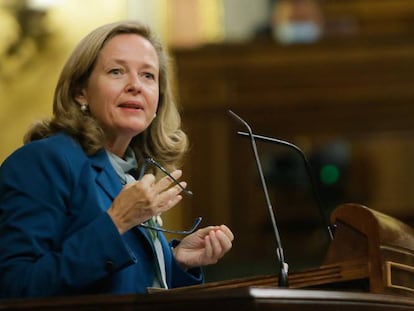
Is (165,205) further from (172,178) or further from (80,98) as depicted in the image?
(80,98)

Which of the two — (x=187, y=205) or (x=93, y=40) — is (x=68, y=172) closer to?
(x=93, y=40)

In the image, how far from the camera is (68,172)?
8.40 ft

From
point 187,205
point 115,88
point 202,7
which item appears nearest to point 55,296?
point 115,88

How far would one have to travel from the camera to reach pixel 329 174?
300 inches

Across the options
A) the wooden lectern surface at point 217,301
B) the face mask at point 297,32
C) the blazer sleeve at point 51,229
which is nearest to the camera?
the wooden lectern surface at point 217,301

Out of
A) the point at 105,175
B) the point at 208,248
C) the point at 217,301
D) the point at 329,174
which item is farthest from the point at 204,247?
the point at 329,174

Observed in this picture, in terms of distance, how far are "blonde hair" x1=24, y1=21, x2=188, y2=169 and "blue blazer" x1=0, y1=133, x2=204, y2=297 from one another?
0.17 feet

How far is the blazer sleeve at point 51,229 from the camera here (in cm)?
237

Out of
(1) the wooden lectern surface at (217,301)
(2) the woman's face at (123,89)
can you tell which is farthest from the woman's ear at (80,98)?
(1) the wooden lectern surface at (217,301)

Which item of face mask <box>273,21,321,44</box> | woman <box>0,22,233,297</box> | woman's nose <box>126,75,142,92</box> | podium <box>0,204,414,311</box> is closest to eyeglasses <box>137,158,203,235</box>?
woman <box>0,22,233,297</box>

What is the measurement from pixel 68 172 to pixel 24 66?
5274mm

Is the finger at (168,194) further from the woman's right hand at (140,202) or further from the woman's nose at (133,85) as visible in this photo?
the woman's nose at (133,85)

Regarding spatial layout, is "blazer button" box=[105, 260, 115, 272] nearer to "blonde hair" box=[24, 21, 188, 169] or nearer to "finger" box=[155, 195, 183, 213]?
"finger" box=[155, 195, 183, 213]

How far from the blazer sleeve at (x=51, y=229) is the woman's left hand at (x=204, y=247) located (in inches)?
11.4
